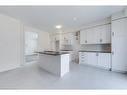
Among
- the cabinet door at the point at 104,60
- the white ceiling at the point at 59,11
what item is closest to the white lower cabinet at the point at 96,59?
the cabinet door at the point at 104,60

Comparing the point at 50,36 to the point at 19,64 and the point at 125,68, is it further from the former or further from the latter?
the point at 125,68

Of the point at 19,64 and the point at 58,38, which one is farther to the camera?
the point at 58,38

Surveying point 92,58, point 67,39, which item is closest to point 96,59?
point 92,58

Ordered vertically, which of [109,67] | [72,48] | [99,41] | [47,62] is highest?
[99,41]

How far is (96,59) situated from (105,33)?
4.99ft

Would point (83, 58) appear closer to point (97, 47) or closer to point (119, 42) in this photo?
point (97, 47)

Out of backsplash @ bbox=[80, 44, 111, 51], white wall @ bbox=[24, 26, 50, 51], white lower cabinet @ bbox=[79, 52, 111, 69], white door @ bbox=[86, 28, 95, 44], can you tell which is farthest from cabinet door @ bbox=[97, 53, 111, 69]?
white wall @ bbox=[24, 26, 50, 51]

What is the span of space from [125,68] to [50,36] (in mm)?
6697

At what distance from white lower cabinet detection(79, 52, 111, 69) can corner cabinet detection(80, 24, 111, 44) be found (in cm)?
81

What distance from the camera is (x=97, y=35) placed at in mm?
5090

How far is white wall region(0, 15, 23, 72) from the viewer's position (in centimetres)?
399
